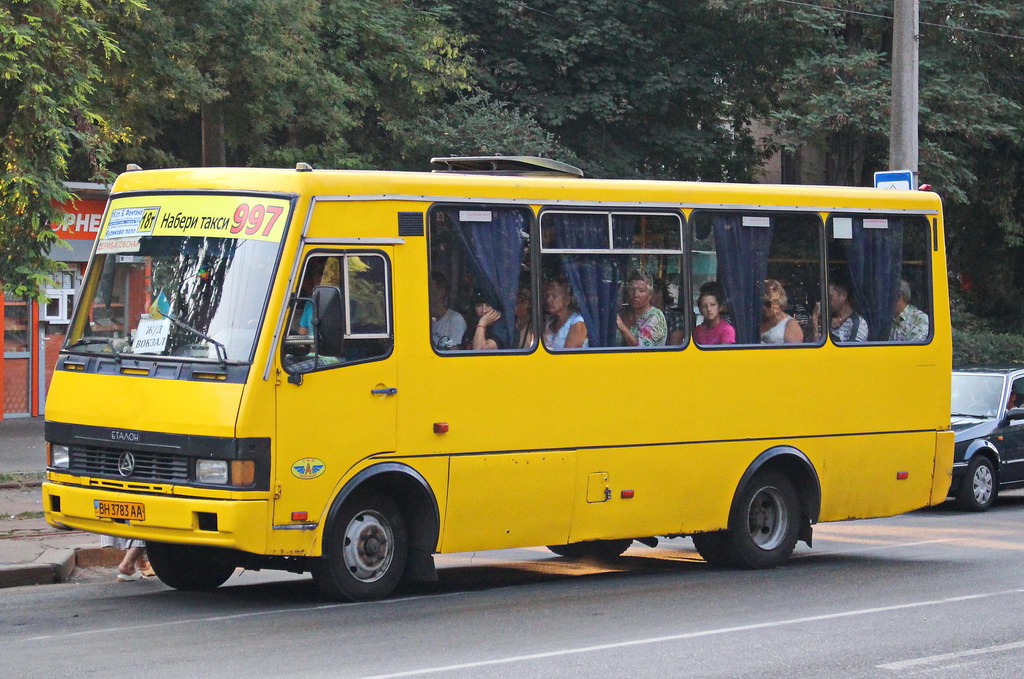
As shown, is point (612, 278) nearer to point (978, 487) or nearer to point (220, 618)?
point (220, 618)

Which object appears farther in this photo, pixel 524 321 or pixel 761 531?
pixel 761 531

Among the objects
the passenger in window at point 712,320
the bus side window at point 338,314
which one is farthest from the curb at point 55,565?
the passenger in window at point 712,320

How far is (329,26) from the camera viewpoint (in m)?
24.1

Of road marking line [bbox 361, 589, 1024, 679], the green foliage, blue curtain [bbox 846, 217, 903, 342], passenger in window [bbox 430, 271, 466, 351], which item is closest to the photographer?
road marking line [bbox 361, 589, 1024, 679]

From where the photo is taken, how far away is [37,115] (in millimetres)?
15969

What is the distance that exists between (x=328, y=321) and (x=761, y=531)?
4.67m

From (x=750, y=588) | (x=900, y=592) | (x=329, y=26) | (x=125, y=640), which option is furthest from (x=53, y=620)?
(x=329, y=26)

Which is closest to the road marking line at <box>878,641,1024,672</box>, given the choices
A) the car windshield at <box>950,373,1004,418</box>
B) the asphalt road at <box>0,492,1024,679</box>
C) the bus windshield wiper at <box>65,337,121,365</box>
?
the asphalt road at <box>0,492,1024,679</box>

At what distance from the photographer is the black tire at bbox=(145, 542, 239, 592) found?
10625 millimetres

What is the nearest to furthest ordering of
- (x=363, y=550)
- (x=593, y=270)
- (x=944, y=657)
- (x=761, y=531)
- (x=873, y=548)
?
(x=944, y=657), (x=363, y=550), (x=593, y=270), (x=761, y=531), (x=873, y=548)

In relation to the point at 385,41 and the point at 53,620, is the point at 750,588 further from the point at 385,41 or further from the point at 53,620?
the point at 385,41

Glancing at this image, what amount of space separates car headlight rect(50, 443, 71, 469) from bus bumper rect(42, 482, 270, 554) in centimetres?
32

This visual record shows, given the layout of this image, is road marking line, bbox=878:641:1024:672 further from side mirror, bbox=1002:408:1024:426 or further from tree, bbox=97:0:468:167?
tree, bbox=97:0:468:167

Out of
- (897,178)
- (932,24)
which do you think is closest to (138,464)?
(897,178)
